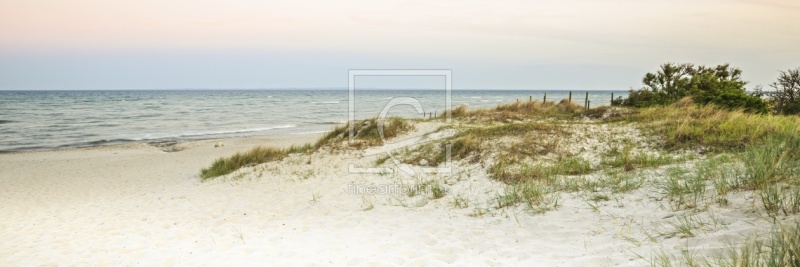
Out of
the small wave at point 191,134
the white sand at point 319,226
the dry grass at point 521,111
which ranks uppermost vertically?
the dry grass at point 521,111

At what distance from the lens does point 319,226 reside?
324 inches

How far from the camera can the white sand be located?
586 cm

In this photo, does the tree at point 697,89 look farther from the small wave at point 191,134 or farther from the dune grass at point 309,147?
the small wave at point 191,134

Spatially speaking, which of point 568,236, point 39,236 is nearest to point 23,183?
point 39,236

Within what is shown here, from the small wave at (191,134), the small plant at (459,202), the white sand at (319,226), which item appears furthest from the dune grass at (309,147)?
the small wave at (191,134)

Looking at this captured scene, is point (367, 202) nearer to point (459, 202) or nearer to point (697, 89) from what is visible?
point (459, 202)

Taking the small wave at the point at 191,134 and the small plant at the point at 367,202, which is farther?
the small wave at the point at 191,134

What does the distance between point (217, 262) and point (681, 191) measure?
7395mm

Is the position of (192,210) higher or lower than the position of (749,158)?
lower

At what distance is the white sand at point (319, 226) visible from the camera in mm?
5855

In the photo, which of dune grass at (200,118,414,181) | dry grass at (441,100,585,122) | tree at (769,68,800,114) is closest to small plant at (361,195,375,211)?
dune grass at (200,118,414,181)

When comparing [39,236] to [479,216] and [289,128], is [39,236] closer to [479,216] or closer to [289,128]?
[479,216]

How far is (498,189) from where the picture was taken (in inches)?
388

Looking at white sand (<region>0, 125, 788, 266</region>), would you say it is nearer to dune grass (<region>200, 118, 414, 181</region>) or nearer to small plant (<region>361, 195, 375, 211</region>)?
small plant (<region>361, 195, 375, 211</region>)
